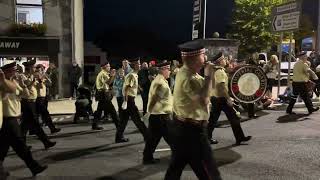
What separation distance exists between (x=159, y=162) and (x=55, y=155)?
2.01m

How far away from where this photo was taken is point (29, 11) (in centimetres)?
2217

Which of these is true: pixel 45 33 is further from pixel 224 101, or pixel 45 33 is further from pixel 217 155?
pixel 217 155

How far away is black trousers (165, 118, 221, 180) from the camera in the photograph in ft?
18.0

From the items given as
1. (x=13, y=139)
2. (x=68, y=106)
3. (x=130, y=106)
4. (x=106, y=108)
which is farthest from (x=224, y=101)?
(x=68, y=106)

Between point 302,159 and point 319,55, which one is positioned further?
point 319,55

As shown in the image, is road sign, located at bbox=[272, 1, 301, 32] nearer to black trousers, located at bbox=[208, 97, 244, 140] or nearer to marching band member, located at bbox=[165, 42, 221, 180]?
black trousers, located at bbox=[208, 97, 244, 140]

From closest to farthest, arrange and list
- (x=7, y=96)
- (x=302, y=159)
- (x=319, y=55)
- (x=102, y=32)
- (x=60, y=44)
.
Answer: (x=7, y=96) < (x=302, y=159) < (x=319, y=55) < (x=60, y=44) < (x=102, y=32)

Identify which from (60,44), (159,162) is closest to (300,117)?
(159,162)

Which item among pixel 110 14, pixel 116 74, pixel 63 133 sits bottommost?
pixel 63 133

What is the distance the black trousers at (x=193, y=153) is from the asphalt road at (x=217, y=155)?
65.1 inches

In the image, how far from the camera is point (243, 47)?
3444 cm

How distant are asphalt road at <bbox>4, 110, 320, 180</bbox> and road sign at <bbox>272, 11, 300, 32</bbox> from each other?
4.07 meters

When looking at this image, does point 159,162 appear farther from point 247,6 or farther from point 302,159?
point 247,6

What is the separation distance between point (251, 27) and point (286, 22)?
1880 centimetres
